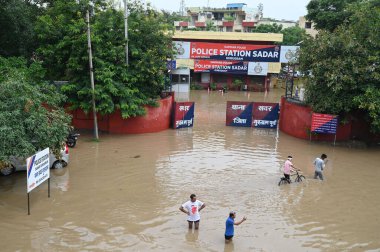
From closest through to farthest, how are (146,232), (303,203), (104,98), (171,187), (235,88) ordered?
(146,232)
(303,203)
(171,187)
(104,98)
(235,88)

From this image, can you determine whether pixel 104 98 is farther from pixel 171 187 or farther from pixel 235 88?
pixel 235 88

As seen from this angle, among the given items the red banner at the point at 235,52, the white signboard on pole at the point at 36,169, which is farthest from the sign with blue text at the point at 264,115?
Result: the red banner at the point at 235,52

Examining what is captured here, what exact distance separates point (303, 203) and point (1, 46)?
65.9ft

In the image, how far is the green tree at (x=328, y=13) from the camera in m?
44.8

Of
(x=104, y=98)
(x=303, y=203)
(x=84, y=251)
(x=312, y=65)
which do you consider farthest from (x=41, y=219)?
(x=312, y=65)

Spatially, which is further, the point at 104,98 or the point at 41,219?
the point at 104,98

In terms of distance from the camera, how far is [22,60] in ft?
71.6

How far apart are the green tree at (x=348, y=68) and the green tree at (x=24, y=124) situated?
1310 cm

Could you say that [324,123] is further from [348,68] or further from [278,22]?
[278,22]

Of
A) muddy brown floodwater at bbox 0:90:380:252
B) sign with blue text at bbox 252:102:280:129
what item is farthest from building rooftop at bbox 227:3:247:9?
muddy brown floodwater at bbox 0:90:380:252

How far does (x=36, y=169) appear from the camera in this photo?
1216 cm

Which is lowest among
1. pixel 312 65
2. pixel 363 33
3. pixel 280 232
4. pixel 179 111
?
pixel 280 232

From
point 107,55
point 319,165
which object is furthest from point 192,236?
point 107,55

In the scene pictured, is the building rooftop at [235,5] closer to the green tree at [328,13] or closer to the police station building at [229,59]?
the green tree at [328,13]
